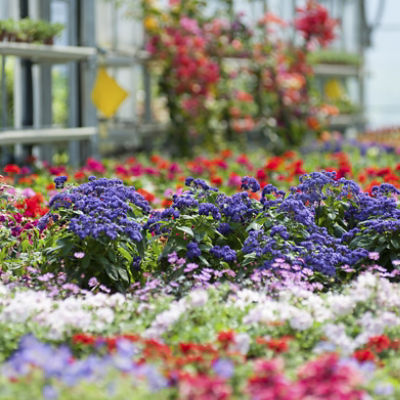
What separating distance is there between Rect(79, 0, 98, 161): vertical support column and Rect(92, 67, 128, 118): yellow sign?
71 millimetres

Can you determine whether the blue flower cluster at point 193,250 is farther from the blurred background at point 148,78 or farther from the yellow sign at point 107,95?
the yellow sign at point 107,95

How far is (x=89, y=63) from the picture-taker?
855 cm

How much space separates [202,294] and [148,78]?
8.25 m

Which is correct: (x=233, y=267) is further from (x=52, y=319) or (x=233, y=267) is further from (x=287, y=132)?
(x=287, y=132)

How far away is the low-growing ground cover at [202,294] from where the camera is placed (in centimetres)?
229

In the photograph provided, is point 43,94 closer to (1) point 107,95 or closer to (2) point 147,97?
(1) point 107,95

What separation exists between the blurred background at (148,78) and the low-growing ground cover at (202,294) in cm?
309

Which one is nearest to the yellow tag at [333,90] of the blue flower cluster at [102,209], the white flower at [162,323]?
the blue flower cluster at [102,209]

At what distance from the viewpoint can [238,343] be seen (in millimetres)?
2797

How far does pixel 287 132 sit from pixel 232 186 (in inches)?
205

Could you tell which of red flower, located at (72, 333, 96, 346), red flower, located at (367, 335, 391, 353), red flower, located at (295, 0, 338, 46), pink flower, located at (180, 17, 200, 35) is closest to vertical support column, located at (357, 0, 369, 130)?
red flower, located at (295, 0, 338, 46)

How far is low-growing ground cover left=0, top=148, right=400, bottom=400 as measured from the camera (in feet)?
7.52

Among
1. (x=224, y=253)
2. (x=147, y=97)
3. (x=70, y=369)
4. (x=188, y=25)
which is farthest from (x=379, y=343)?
(x=147, y=97)

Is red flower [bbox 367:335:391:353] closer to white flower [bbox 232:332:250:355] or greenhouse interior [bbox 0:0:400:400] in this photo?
greenhouse interior [bbox 0:0:400:400]
